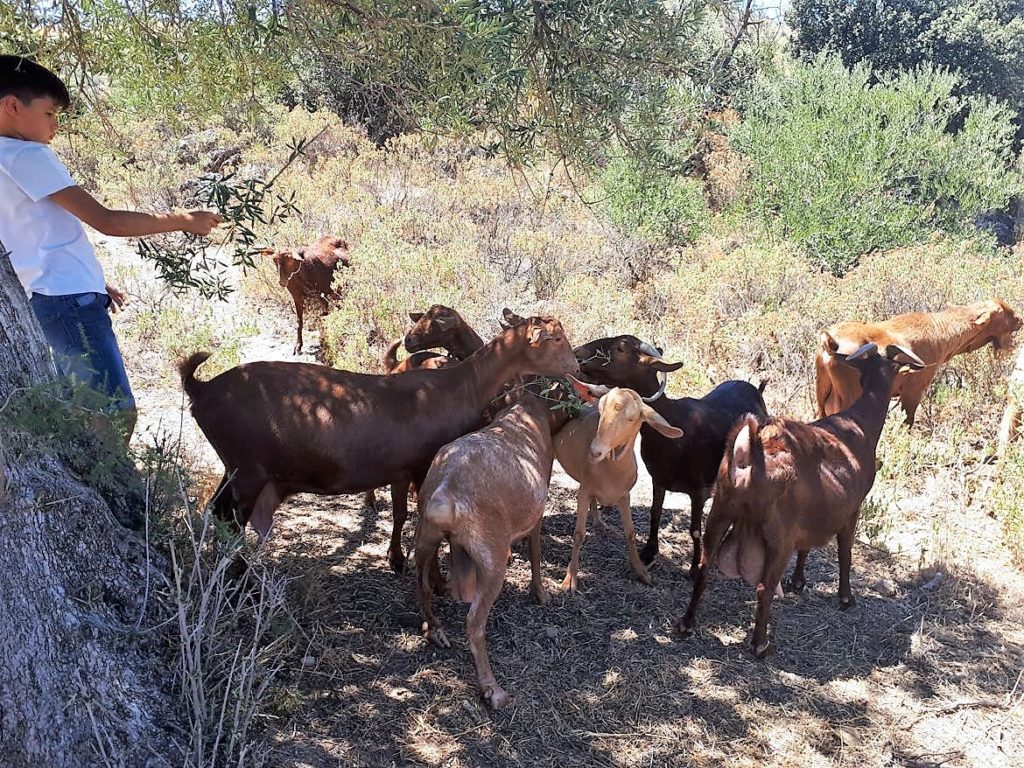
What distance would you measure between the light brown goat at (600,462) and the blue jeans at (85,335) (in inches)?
92.0

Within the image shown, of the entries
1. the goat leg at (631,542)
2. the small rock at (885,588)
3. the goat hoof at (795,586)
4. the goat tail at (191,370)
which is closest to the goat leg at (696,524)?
the goat leg at (631,542)

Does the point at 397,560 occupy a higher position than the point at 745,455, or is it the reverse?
the point at 745,455

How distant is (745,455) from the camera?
4016mm

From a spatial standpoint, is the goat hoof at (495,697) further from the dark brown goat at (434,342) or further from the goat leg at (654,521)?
the dark brown goat at (434,342)

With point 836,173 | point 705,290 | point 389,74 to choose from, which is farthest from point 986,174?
point 389,74

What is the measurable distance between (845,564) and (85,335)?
13.4 feet

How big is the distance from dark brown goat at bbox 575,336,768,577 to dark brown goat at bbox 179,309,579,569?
669 millimetres

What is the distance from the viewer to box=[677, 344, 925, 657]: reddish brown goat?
4039mm

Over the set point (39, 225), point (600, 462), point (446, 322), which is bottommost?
point (600, 462)

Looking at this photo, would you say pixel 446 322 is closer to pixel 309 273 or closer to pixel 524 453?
pixel 524 453

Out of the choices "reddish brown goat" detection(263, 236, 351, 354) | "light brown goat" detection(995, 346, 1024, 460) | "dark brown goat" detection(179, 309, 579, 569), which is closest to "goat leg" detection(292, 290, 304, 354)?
"reddish brown goat" detection(263, 236, 351, 354)

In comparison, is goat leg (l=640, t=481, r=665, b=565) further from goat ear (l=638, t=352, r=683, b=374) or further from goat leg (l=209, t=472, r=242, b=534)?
goat leg (l=209, t=472, r=242, b=534)

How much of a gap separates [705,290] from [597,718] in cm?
634

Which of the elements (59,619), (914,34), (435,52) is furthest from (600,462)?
(914,34)
